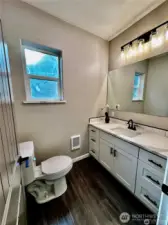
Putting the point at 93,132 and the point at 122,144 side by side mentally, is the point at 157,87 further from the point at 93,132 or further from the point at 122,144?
the point at 93,132

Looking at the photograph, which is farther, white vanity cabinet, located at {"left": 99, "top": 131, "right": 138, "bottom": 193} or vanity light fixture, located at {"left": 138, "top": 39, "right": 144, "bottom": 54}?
vanity light fixture, located at {"left": 138, "top": 39, "right": 144, "bottom": 54}

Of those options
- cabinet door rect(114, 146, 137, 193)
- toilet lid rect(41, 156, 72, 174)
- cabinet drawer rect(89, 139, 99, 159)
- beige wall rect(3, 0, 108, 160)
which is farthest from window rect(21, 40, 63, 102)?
cabinet door rect(114, 146, 137, 193)

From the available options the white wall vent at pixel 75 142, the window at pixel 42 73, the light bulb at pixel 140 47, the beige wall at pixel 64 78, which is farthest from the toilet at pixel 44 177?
the light bulb at pixel 140 47

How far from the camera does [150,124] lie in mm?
1531

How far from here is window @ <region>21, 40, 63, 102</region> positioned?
1436mm

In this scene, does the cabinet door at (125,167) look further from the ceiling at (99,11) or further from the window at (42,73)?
the ceiling at (99,11)

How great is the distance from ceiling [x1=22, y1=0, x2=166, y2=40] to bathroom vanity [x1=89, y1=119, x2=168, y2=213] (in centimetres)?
173

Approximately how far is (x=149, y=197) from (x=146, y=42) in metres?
2.08

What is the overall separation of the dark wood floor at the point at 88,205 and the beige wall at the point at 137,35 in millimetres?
1104

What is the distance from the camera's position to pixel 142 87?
163cm

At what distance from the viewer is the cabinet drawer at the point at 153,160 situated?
0.93 m

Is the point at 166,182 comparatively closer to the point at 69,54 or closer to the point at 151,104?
the point at 151,104

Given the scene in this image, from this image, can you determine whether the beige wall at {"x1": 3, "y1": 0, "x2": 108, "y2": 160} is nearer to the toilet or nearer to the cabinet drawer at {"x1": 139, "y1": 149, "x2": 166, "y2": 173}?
the toilet

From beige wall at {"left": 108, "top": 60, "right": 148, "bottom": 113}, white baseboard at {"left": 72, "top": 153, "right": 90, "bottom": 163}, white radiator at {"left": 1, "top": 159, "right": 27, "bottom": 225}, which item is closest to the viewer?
white radiator at {"left": 1, "top": 159, "right": 27, "bottom": 225}
